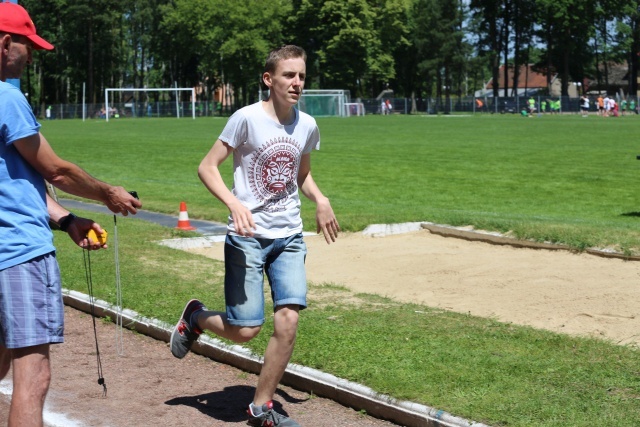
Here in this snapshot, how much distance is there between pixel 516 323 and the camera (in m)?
8.34

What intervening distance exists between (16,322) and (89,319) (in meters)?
4.53

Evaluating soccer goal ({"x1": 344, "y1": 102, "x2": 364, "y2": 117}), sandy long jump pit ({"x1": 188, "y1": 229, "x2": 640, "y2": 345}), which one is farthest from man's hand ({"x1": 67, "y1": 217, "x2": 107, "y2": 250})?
soccer goal ({"x1": 344, "y1": 102, "x2": 364, "y2": 117})

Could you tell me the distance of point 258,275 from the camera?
564cm

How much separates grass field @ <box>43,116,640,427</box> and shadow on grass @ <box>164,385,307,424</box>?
1.47 ft

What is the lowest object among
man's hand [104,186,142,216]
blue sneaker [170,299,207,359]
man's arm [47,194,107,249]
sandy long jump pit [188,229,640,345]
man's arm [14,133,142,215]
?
sandy long jump pit [188,229,640,345]

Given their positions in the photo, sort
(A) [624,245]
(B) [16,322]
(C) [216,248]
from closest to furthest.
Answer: (B) [16,322] < (A) [624,245] < (C) [216,248]

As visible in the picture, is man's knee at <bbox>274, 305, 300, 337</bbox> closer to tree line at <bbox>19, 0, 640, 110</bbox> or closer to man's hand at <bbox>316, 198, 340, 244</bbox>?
man's hand at <bbox>316, 198, 340, 244</bbox>

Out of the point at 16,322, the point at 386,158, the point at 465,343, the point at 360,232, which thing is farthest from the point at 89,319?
the point at 386,158

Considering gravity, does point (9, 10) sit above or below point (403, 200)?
above

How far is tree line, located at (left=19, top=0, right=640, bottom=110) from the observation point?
10200 cm

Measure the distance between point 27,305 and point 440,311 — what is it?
4650 mm

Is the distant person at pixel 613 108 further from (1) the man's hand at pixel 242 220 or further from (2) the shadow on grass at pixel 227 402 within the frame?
(1) the man's hand at pixel 242 220

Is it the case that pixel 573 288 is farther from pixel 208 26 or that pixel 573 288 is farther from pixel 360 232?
pixel 208 26

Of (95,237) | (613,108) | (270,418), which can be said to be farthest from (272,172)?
(613,108)
